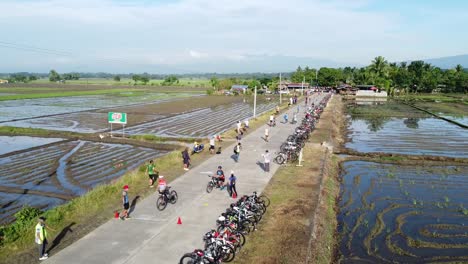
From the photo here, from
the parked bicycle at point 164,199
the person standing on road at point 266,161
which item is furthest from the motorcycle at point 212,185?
the person standing on road at point 266,161

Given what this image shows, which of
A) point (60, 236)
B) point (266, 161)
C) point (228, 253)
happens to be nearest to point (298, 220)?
point (228, 253)

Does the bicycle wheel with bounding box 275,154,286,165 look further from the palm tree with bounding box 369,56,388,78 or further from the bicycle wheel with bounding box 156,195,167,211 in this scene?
the palm tree with bounding box 369,56,388,78

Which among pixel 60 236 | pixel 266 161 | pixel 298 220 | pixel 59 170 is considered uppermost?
pixel 266 161

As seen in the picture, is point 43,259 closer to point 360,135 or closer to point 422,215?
point 422,215

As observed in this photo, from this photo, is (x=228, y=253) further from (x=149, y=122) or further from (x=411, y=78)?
(x=411, y=78)

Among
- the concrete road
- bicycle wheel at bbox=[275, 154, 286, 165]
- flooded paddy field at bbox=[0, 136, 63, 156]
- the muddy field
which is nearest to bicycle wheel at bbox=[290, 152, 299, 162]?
bicycle wheel at bbox=[275, 154, 286, 165]
